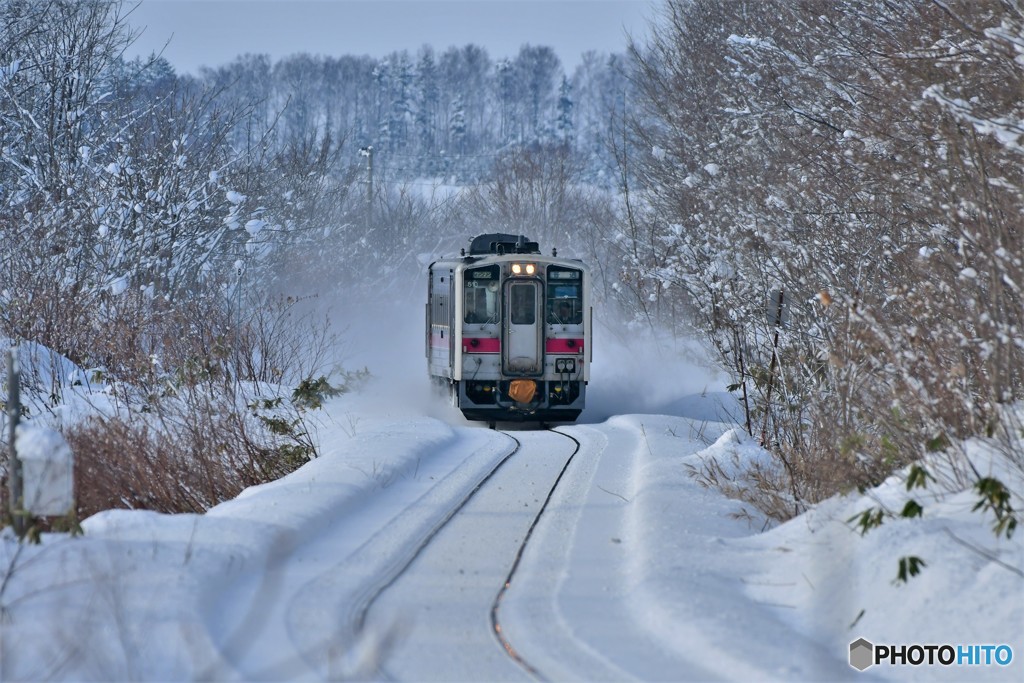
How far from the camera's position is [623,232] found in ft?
104

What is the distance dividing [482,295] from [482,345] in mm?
777

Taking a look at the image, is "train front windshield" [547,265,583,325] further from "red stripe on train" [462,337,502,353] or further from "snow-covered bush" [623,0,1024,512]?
"snow-covered bush" [623,0,1024,512]

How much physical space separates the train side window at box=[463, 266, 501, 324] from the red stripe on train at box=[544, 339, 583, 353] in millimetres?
940

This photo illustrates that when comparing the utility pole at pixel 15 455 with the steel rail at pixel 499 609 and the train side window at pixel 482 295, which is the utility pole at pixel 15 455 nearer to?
the steel rail at pixel 499 609

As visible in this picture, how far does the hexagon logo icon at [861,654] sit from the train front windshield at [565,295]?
1225 centimetres

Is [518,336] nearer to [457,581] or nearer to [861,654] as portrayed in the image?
[457,581]

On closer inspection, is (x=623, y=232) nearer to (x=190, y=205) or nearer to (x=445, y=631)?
(x=190, y=205)

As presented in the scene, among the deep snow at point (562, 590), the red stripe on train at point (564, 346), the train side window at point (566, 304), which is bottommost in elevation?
the deep snow at point (562, 590)

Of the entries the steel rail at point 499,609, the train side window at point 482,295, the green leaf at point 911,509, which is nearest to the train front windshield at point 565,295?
the train side window at point 482,295

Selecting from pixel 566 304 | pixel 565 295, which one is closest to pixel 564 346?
pixel 566 304

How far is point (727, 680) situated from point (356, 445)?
22.7 ft

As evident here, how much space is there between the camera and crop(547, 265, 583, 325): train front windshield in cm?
1805

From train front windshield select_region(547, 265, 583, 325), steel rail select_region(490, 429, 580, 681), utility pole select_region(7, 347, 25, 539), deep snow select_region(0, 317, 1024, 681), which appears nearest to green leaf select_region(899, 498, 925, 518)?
deep snow select_region(0, 317, 1024, 681)

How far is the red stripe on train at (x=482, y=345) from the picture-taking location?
17.7 meters
